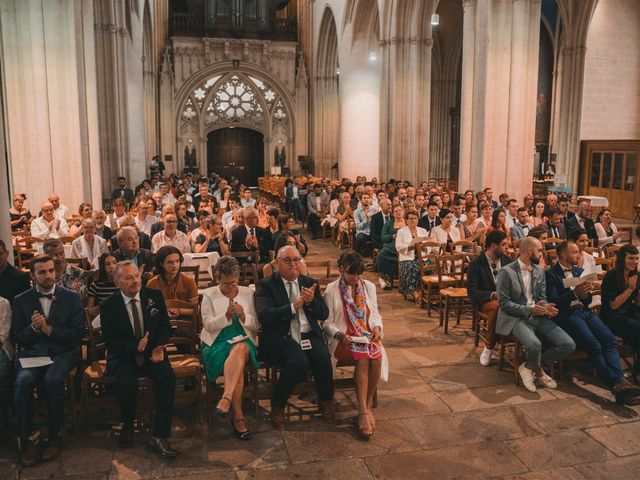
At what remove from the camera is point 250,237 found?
8.01 meters

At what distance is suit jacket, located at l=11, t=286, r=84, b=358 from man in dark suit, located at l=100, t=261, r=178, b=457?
258 mm

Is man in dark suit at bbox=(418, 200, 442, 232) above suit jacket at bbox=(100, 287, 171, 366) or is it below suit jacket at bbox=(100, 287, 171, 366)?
above

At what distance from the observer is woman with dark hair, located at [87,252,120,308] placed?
5.62 meters

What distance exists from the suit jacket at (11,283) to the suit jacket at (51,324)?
0.57 metres

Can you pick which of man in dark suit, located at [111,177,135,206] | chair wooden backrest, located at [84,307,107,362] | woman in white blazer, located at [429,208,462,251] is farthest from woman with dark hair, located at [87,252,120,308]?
man in dark suit, located at [111,177,135,206]

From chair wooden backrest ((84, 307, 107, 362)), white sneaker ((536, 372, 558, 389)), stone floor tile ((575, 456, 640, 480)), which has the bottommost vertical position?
stone floor tile ((575, 456, 640, 480))

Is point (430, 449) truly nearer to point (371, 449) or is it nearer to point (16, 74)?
point (371, 449)

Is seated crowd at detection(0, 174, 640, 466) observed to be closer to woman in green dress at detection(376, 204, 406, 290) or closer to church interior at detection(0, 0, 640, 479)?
church interior at detection(0, 0, 640, 479)

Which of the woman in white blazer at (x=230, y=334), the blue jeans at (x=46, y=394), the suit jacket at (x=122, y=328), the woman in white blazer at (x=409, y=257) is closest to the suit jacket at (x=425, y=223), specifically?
the woman in white blazer at (x=409, y=257)

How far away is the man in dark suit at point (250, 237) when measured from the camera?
8.08 metres

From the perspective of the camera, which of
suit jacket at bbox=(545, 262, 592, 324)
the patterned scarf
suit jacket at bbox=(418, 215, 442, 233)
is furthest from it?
suit jacket at bbox=(418, 215, 442, 233)

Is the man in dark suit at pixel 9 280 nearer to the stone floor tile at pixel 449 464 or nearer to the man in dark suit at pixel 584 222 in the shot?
the stone floor tile at pixel 449 464

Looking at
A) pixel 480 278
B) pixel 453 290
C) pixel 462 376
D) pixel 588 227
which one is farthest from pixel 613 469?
pixel 588 227

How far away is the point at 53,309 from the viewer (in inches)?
183
